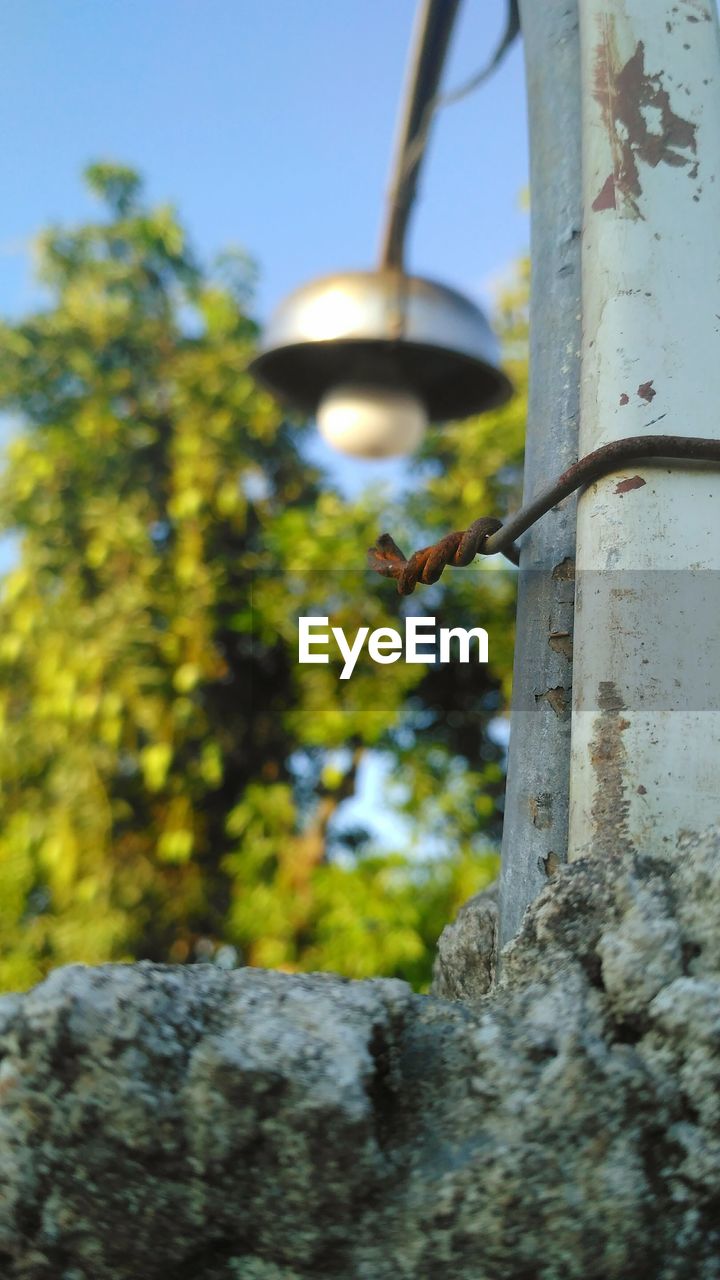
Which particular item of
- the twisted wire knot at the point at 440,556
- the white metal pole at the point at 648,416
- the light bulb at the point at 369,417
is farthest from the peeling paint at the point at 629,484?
the light bulb at the point at 369,417

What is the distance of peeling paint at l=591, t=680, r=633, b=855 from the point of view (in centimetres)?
82

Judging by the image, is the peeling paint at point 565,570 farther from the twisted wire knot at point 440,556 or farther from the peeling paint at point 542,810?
the peeling paint at point 542,810

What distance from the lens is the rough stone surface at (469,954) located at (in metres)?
1.00

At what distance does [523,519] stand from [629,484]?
93 mm

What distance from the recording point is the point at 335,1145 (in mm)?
635

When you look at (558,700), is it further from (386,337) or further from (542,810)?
(386,337)

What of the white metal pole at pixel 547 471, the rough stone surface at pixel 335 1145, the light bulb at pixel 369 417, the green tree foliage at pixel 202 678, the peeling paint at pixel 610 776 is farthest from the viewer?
the green tree foliage at pixel 202 678

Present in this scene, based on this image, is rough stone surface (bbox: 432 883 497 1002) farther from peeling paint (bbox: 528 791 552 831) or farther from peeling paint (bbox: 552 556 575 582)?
peeling paint (bbox: 552 556 575 582)

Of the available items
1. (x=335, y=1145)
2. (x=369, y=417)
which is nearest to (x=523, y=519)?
(x=335, y=1145)

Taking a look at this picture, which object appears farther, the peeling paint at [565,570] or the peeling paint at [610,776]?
the peeling paint at [565,570]

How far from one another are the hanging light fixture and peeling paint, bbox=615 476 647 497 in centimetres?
111

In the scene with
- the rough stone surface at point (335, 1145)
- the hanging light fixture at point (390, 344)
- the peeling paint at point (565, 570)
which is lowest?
the rough stone surface at point (335, 1145)

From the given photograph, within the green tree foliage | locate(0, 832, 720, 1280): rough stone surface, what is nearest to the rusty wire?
locate(0, 832, 720, 1280): rough stone surface

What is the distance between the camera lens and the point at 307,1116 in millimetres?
631
